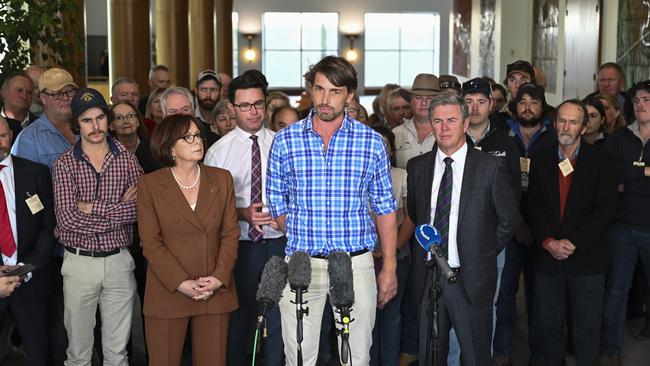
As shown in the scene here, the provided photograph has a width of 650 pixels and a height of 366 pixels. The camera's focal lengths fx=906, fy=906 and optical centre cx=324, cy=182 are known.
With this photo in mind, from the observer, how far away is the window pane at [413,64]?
3478 cm

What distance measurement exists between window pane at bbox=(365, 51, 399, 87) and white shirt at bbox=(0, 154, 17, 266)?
28.7m

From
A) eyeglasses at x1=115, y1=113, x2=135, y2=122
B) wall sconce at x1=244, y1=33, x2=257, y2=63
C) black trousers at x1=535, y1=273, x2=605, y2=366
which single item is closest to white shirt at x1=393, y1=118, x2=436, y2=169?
black trousers at x1=535, y1=273, x2=605, y2=366

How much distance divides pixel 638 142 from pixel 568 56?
23.2ft

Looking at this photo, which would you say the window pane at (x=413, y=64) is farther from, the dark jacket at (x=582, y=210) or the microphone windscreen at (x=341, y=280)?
the microphone windscreen at (x=341, y=280)

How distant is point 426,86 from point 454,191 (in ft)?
5.91

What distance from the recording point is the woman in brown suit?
4566mm

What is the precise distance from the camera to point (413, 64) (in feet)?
115

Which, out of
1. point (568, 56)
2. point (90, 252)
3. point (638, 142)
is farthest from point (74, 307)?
point (568, 56)

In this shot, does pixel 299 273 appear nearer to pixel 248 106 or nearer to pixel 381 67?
pixel 248 106

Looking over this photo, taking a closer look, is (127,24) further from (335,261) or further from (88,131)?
(335,261)

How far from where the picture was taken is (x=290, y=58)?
112ft

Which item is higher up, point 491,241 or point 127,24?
point 127,24

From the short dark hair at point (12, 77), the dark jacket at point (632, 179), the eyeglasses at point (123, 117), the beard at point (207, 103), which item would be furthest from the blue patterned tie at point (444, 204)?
the short dark hair at point (12, 77)

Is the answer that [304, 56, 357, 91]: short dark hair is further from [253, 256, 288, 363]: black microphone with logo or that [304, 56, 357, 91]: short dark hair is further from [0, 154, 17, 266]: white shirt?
[0, 154, 17, 266]: white shirt
